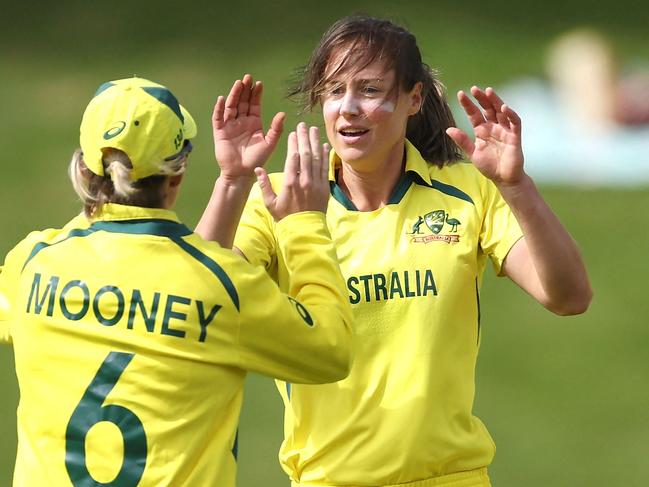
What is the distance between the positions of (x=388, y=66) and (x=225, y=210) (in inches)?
22.2

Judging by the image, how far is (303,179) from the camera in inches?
115

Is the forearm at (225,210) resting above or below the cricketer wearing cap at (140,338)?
above

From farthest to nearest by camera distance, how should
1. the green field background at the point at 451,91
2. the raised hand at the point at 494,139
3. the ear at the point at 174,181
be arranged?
the green field background at the point at 451,91 < the raised hand at the point at 494,139 < the ear at the point at 174,181

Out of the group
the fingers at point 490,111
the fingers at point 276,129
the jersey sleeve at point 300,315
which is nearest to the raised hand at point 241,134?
the fingers at point 276,129

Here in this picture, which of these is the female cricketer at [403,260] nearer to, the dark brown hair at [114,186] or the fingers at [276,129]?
the fingers at [276,129]

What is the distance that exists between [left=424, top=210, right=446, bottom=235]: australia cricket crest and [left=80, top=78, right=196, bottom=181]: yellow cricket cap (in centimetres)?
78

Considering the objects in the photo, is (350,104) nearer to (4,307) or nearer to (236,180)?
(236,180)

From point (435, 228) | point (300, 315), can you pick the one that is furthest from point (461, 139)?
point (300, 315)

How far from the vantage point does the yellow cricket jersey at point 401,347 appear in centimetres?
317

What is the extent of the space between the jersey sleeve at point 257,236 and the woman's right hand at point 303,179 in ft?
0.85

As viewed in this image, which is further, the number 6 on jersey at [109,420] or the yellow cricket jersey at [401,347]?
the yellow cricket jersey at [401,347]

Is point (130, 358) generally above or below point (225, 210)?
below

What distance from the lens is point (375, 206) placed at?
3387mm

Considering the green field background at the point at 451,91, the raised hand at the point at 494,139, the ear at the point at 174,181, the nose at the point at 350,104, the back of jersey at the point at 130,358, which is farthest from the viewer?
the green field background at the point at 451,91
